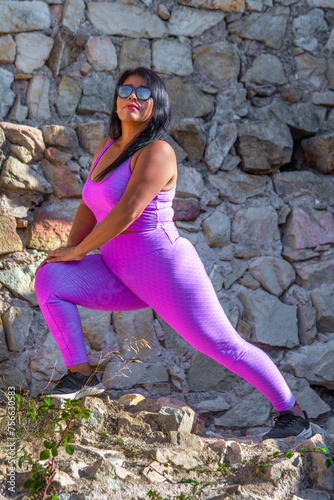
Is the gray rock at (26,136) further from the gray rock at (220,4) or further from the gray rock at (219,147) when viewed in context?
the gray rock at (220,4)

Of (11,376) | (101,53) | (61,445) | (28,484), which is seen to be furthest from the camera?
(101,53)

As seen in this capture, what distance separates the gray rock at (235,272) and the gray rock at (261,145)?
588 mm

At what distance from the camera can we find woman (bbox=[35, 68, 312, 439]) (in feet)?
6.58

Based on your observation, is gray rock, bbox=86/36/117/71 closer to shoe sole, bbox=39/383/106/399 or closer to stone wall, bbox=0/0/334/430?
stone wall, bbox=0/0/334/430

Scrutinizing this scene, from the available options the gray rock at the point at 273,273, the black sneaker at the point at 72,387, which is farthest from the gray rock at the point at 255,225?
the black sneaker at the point at 72,387

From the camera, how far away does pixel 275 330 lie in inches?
132

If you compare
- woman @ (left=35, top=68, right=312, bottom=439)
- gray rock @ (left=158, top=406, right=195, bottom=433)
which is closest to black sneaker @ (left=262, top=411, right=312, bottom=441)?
woman @ (left=35, top=68, right=312, bottom=439)

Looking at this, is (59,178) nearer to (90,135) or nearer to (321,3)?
(90,135)

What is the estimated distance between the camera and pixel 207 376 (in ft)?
10.5

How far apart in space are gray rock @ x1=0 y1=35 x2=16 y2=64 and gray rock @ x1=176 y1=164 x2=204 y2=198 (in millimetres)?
1137

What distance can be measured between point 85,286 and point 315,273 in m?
1.86

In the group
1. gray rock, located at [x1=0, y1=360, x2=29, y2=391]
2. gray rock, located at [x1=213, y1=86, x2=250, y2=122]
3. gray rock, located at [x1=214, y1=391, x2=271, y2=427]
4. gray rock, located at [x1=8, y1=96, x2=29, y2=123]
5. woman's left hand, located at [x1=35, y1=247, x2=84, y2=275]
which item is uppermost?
gray rock, located at [x1=213, y1=86, x2=250, y2=122]

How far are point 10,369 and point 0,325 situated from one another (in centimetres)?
24

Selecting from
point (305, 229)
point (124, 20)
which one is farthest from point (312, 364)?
point (124, 20)
